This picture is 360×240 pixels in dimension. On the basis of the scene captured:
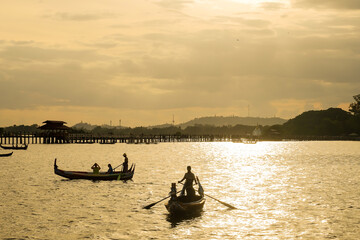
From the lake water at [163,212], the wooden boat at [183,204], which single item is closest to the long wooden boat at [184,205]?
the wooden boat at [183,204]

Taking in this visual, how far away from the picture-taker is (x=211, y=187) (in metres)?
51.3

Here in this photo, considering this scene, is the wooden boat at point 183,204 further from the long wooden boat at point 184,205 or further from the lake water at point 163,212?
the lake water at point 163,212

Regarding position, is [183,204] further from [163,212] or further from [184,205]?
[163,212]

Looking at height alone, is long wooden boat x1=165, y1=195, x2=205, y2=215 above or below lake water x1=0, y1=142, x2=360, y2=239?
above

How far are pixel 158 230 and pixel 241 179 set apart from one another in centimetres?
3435

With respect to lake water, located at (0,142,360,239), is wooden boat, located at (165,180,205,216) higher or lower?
higher

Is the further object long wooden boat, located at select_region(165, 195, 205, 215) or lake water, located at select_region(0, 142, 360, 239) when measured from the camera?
long wooden boat, located at select_region(165, 195, 205, 215)

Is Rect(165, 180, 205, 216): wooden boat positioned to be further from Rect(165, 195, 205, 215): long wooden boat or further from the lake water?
the lake water

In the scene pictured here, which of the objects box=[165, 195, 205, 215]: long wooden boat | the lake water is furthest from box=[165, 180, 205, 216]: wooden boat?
the lake water

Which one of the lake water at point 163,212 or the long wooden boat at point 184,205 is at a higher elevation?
the long wooden boat at point 184,205

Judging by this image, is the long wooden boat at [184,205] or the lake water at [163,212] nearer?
the lake water at [163,212]

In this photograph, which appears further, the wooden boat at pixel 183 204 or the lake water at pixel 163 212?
the wooden boat at pixel 183 204

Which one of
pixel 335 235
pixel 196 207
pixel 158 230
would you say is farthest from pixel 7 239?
pixel 335 235

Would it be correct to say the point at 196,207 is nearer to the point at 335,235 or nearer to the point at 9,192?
the point at 335,235
